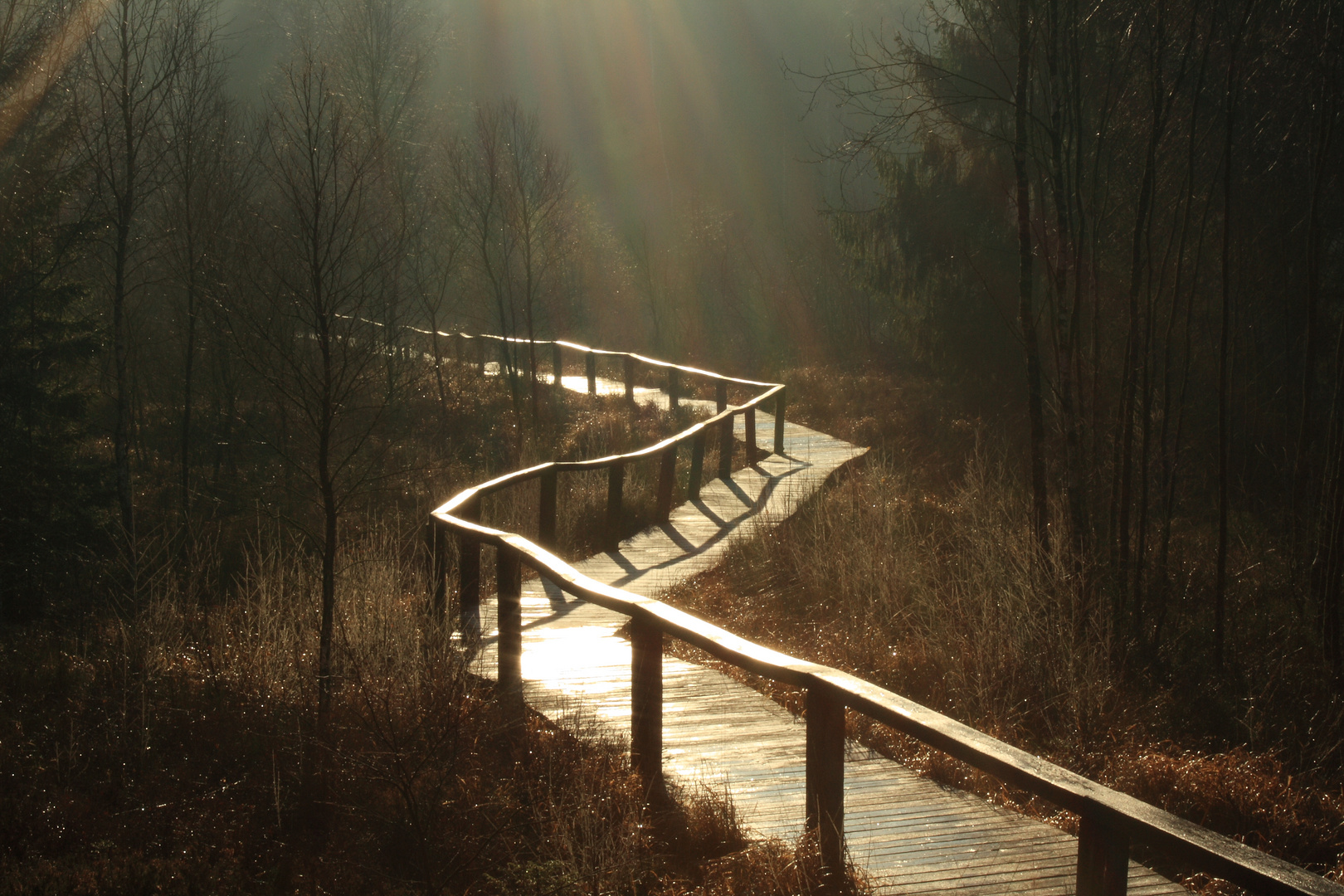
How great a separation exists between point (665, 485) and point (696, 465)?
125 centimetres

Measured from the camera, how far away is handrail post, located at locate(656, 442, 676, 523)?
10727 millimetres

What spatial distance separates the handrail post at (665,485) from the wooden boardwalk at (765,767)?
206cm

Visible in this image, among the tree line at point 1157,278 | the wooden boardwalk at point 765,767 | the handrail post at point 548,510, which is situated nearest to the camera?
the wooden boardwalk at point 765,767

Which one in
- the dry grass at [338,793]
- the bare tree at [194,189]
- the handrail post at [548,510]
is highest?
the bare tree at [194,189]

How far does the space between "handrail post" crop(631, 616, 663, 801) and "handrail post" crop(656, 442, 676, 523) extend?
6.43m

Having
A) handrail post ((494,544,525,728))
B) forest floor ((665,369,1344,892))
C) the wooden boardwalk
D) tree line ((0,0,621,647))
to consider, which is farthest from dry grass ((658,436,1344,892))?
tree line ((0,0,621,647))

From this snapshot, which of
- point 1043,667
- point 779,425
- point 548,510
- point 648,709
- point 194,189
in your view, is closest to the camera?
point 648,709

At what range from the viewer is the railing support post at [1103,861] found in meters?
2.41

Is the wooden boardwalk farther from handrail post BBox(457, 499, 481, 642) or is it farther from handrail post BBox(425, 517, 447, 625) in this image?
handrail post BBox(425, 517, 447, 625)


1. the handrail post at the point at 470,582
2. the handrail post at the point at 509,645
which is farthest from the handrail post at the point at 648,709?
the handrail post at the point at 470,582

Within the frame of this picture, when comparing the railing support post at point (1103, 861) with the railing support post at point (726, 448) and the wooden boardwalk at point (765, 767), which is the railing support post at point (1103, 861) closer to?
the wooden boardwalk at point (765, 767)

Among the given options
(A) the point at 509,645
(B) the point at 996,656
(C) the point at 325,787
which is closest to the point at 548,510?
(A) the point at 509,645

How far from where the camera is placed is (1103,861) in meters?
2.44

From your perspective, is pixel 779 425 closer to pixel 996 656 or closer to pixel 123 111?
pixel 123 111
